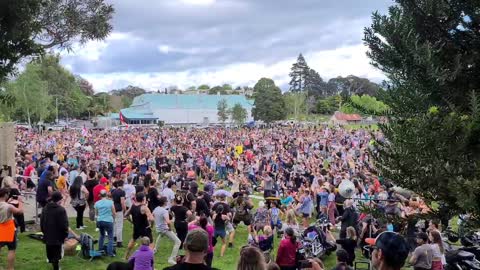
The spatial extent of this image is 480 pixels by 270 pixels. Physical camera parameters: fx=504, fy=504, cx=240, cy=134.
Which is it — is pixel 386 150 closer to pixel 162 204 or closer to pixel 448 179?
pixel 448 179

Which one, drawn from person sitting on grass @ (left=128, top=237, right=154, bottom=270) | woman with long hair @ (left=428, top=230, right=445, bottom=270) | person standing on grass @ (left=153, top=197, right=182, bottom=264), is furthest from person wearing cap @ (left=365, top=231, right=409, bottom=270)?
person standing on grass @ (left=153, top=197, right=182, bottom=264)

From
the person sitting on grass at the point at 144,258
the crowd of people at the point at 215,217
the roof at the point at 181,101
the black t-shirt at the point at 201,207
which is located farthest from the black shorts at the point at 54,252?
the roof at the point at 181,101

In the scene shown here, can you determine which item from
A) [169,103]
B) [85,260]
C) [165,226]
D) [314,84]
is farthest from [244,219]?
[314,84]

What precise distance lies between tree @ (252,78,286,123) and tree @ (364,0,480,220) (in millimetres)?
82836

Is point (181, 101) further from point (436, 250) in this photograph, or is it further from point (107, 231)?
point (436, 250)

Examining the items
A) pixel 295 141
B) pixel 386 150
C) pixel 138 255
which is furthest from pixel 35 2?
pixel 295 141

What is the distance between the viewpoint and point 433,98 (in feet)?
10.2

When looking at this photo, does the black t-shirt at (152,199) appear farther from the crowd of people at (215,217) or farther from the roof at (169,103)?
the roof at (169,103)

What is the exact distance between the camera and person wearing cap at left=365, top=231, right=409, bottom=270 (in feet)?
10.1

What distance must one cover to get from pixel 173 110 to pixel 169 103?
200 centimetres

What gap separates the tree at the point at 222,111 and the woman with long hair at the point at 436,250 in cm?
8701

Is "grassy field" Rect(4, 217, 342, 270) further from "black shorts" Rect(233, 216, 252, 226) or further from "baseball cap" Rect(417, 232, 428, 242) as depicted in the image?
"baseball cap" Rect(417, 232, 428, 242)

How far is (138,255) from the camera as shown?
757 centimetres

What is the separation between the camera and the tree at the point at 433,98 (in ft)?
9.47
